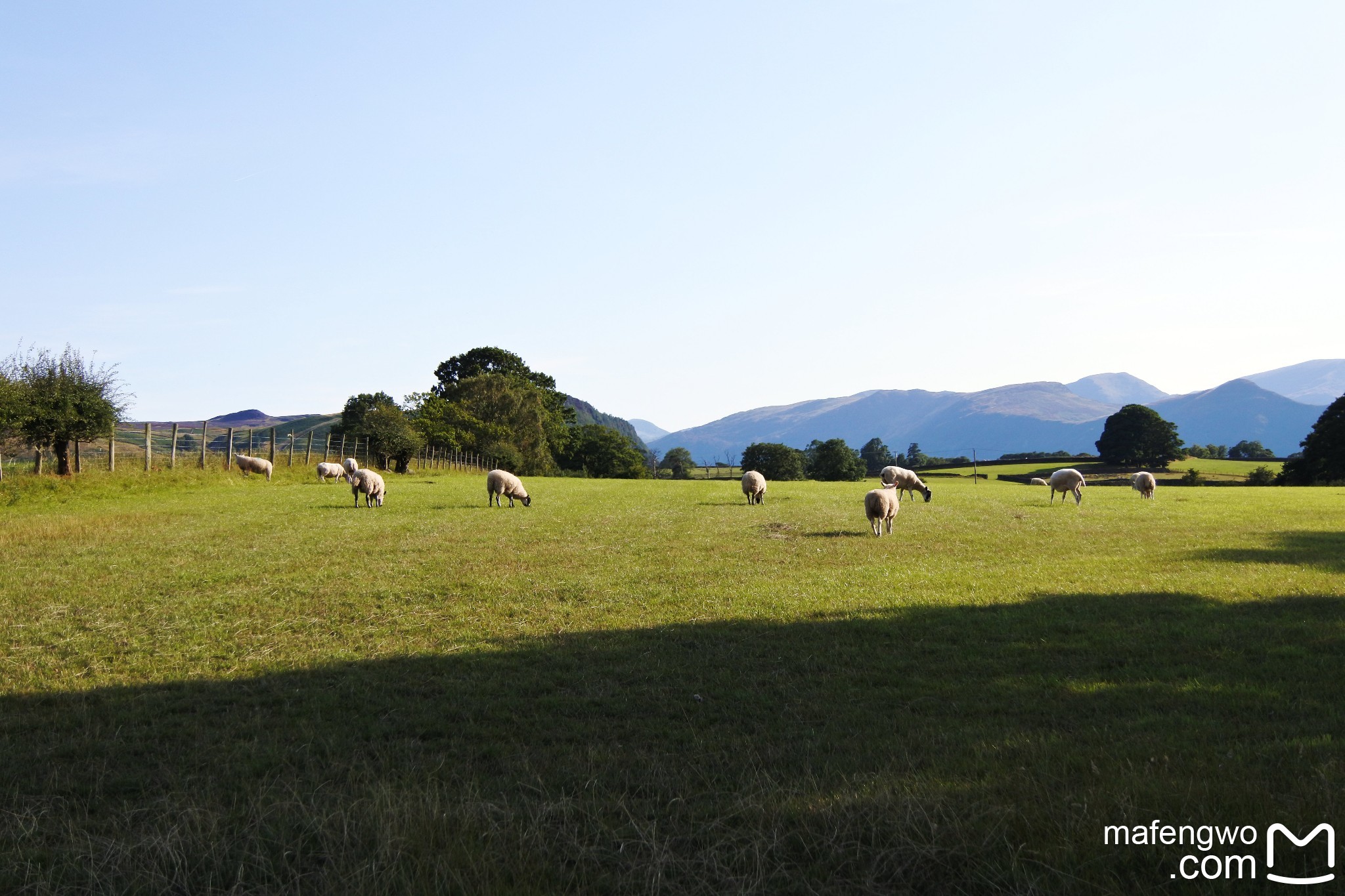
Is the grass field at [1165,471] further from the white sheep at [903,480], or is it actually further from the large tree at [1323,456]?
the white sheep at [903,480]

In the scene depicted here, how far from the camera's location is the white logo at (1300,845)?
3695 mm

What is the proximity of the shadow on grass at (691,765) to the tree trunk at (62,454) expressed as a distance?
33.5m

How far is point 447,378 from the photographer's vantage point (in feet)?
389

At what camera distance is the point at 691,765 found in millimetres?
5715

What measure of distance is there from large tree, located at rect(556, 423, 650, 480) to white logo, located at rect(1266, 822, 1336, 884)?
120 metres

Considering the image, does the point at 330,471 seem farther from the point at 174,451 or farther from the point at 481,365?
the point at 481,365

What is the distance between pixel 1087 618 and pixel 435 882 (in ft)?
33.1

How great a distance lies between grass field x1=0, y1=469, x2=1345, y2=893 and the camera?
4020 millimetres

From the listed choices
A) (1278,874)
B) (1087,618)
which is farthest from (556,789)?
(1087,618)

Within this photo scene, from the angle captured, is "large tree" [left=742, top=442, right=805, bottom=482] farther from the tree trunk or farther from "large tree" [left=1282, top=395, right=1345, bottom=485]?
the tree trunk

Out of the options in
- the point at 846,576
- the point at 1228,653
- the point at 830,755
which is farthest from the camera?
the point at 846,576

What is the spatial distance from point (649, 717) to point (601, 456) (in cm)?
12027

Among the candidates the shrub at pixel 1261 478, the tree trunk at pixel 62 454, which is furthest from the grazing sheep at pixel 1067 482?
the shrub at pixel 1261 478

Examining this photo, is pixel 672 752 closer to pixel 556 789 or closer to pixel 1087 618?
pixel 556 789
